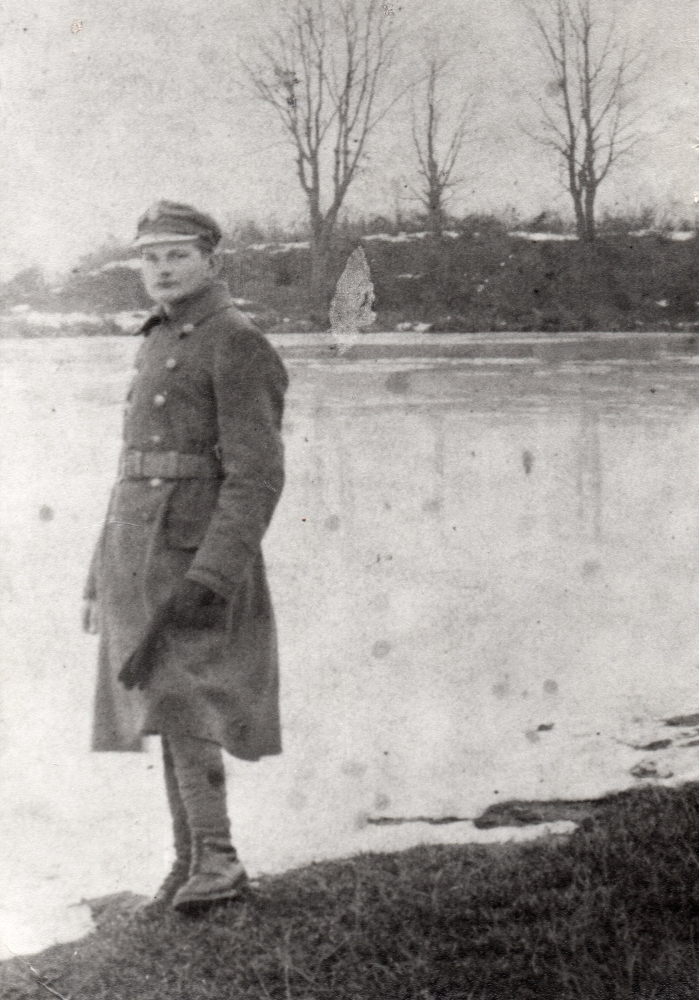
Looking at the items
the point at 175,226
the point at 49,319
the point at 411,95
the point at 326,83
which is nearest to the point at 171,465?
the point at 175,226

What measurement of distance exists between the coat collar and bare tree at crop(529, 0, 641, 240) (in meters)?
1.15

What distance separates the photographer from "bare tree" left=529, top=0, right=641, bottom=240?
11.8 ft

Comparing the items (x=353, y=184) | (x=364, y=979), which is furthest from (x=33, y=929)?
(x=353, y=184)

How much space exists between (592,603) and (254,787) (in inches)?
43.7

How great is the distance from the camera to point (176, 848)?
10.6 feet

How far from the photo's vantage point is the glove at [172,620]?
2.90 metres

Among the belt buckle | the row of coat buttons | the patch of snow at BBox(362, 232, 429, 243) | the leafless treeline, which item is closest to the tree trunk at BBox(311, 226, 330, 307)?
the leafless treeline

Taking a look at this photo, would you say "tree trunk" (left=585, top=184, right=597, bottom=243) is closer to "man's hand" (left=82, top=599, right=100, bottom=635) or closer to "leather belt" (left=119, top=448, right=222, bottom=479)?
"leather belt" (left=119, top=448, right=222, bottom=479)

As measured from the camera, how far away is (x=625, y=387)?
12.4 feet

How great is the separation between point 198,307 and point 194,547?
22.6 inches

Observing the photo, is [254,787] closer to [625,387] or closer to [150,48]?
[625,387]

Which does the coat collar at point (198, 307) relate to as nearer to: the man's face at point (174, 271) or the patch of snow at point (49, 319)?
the man's face at point (174, 271)

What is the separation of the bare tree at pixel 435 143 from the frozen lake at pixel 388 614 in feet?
1.31

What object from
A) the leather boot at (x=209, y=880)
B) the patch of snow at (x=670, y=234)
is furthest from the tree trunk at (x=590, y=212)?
the leather boot at (x=209, y=880)
